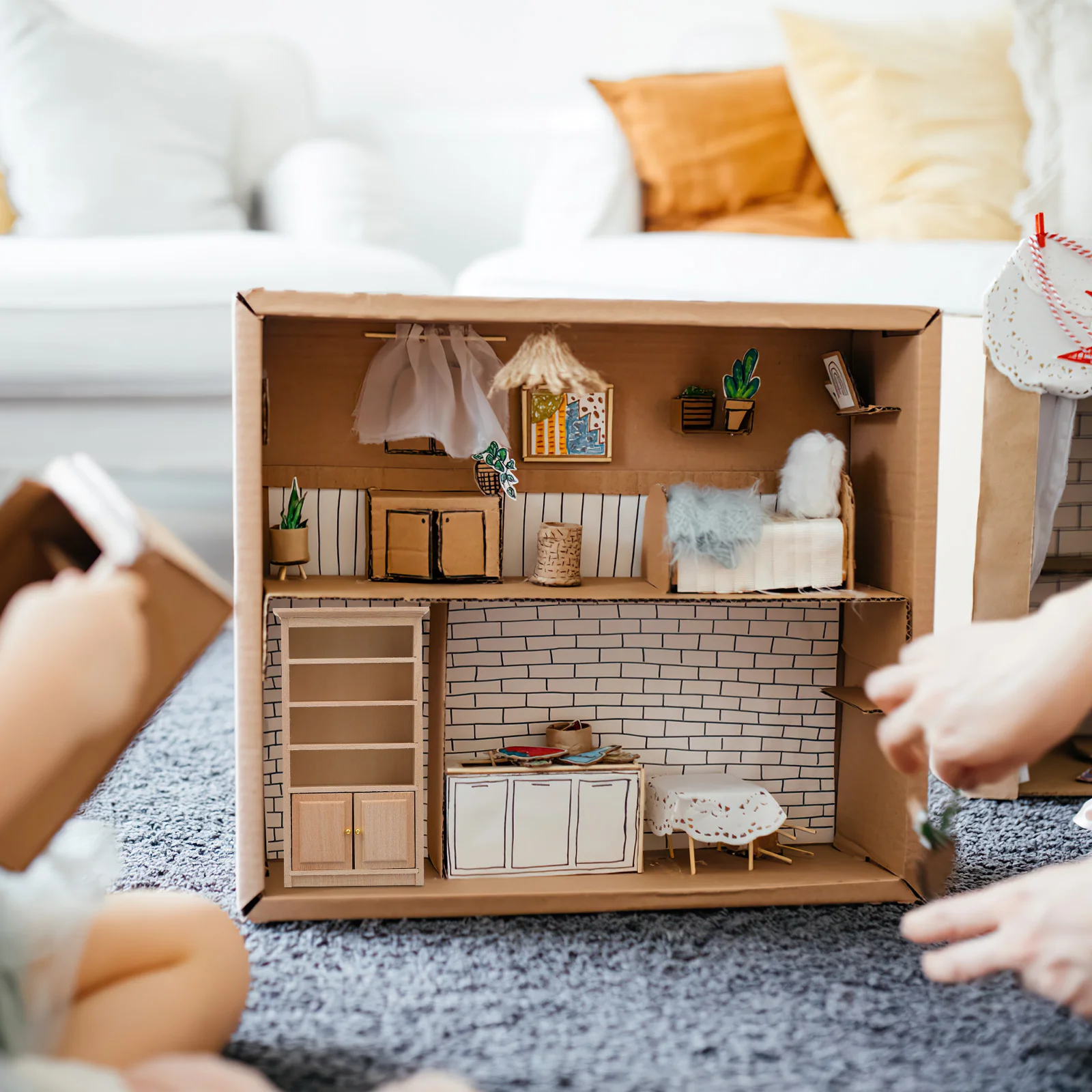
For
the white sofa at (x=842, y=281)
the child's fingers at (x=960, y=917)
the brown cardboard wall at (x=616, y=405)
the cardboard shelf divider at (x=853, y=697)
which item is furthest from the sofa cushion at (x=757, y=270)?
the child's fingers at (x=960, y=917)

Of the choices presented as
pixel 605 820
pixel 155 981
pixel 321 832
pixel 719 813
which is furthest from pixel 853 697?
pixel 155 981

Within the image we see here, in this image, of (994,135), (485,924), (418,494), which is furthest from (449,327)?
(994,135)

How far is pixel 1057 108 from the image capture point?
64.2 inches

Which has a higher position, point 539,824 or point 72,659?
point 72,659

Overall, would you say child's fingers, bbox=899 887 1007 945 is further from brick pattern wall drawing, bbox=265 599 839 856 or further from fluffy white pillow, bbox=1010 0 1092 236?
fluffy white pillow, bbox=1010 0 1092 236

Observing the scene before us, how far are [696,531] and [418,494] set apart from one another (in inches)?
13.6

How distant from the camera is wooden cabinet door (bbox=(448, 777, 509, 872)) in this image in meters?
1.19

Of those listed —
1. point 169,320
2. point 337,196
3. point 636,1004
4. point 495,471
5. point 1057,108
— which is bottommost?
point 636,1004

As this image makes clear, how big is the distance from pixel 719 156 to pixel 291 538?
101cm

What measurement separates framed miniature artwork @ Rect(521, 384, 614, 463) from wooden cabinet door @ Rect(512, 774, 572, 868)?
0.40 metres

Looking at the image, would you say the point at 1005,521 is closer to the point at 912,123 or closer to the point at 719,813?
the point at 719,813

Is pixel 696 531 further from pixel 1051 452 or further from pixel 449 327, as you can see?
pixel 1051 452

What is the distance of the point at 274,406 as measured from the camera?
1.25 m

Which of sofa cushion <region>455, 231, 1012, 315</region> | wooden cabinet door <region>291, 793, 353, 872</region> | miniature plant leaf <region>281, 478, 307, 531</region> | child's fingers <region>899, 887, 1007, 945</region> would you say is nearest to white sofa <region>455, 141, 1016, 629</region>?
sofa cushion <region>455, 231, 1012, 315</region>
